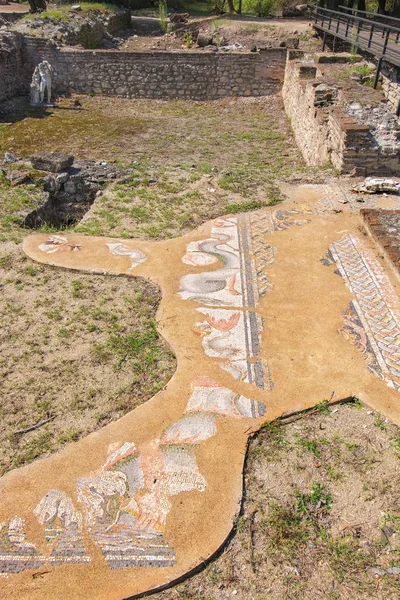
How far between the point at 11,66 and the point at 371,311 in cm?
1418

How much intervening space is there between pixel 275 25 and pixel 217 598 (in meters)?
21.5

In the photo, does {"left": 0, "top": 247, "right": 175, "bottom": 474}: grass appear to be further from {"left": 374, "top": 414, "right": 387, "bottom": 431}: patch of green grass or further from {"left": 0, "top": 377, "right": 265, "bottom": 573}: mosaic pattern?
{"left": 374, "top": 414, "right": 387, "bottom": 431}: patch of green grass

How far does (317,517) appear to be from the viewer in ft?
9.98

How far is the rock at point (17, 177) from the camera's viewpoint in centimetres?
794

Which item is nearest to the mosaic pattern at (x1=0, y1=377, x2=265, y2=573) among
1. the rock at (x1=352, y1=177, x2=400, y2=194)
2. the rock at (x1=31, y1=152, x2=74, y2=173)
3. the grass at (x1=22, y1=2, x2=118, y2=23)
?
the rock at (x1=352, y1=177, x2=400, y2=194)

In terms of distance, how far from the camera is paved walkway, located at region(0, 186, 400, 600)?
2840mm

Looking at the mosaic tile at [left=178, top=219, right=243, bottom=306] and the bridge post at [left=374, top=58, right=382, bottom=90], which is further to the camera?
the bridge post at [left=374, top=58, right=382, bottom=90]

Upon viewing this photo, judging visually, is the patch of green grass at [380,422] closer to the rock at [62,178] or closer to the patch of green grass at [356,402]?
the patch of green grass at [356,402]

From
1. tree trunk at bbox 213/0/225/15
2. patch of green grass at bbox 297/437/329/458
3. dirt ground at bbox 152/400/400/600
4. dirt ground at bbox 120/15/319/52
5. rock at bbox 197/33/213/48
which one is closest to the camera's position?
dirt ground at bbox 152/400/400/600

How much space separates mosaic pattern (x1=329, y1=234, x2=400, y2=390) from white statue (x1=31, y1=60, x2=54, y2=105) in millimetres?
11691

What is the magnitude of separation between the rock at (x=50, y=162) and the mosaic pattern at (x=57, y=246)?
8.32 ft

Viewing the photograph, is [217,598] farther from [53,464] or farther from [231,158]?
[231,158]

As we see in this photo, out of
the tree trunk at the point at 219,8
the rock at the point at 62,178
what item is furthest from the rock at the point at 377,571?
the tree trunk at the point at 219,8

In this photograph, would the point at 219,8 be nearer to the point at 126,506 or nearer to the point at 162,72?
the point at 162,72
